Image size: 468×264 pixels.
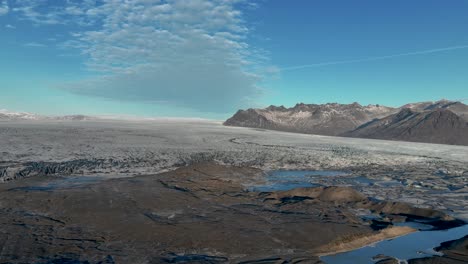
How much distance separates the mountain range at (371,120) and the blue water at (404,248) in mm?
40234

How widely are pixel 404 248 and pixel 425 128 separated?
44.9 meters

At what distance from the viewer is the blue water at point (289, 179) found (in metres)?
12.3

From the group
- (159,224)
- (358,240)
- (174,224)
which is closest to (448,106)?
(358,240)

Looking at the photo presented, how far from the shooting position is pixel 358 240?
693 centimetres

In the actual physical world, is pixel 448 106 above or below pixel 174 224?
above

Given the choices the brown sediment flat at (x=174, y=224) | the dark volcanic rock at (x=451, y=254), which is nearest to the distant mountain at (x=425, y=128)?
the brown sediment flat at (x=174, y=224)

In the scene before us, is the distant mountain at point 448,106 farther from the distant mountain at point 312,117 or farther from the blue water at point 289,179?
the blue water at point 289,179

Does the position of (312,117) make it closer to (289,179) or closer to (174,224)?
(289,179)

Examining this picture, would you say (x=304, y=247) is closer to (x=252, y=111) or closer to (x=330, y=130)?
(x=330, y=130)

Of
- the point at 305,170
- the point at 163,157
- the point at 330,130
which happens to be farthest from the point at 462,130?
the point at 163,157

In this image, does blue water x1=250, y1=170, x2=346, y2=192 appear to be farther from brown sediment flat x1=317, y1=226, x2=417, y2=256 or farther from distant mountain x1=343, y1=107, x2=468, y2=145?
distant mountain x1=343, y1=107, x2=468, y2=145

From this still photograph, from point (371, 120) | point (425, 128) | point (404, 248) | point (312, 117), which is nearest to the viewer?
point (404, 248)

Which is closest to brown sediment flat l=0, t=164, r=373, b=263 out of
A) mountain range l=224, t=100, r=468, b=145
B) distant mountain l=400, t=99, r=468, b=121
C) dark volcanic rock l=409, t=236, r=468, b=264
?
dark volcanic rock l=409, t=236, r=468, b=264

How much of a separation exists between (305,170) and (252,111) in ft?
194
